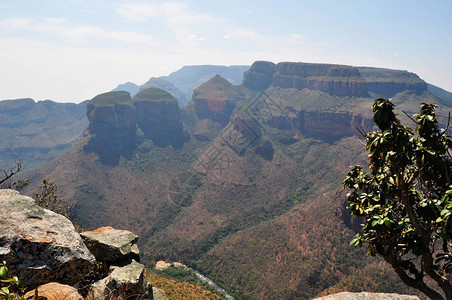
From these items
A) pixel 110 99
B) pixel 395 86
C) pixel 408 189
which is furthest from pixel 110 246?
pixel 395 86

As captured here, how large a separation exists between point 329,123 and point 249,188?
240ft

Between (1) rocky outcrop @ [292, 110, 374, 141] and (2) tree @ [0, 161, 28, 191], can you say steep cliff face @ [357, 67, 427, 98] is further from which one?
(2) tree @ [0, 161, 28, 191]

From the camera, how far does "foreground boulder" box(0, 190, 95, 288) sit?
398 inches

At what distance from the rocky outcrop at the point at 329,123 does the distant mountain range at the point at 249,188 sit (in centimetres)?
68

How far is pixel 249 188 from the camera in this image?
132m

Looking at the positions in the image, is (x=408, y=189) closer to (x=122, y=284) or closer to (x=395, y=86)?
(x=122, y=284)

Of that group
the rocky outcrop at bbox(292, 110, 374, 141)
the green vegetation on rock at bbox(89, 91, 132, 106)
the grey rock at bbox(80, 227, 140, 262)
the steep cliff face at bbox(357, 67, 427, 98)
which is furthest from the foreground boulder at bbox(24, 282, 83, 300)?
the steep cliff face at bbox(357, 67, 427, 98)

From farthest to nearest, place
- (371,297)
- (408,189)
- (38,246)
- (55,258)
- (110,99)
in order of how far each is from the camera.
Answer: (110,99), (371,297), (408,189), (55,258), (38,246)

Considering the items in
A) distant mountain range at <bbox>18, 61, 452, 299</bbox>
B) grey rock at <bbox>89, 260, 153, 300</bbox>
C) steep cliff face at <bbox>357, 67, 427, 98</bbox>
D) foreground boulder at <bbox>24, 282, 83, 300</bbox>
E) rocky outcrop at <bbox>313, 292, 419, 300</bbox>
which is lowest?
distant mountain range at <bbox>18, 61, 452, 299</bbox>

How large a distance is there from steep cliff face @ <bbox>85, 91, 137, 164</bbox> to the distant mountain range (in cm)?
71

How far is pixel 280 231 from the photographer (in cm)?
8788

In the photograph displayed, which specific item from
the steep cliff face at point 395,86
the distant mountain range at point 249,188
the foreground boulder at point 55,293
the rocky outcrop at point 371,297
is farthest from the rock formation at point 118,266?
the steep cliff face at point 395,86

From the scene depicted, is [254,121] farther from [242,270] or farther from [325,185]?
[242,270]

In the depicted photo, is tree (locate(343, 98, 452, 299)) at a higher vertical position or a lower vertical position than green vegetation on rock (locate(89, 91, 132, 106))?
lower
